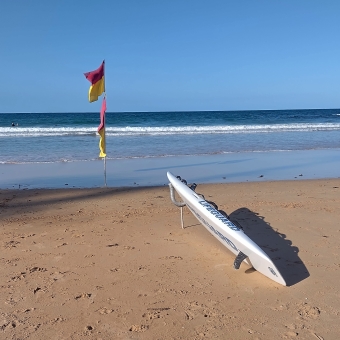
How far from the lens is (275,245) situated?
4.84 m

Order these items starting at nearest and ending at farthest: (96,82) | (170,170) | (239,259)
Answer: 1. (239,259)
2. (96,82)
3. (170,170)

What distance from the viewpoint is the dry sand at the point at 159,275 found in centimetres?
310

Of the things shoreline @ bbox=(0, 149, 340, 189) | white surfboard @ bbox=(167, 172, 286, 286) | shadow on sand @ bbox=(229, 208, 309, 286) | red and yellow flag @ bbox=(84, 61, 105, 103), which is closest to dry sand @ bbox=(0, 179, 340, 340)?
shadow on sand @ bbox=(229, 208, 309, 286)

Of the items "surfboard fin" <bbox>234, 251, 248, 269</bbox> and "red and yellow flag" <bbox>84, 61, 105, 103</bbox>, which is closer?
"surfboard fin" <bbox>234, 251, 248, 269</bbox>

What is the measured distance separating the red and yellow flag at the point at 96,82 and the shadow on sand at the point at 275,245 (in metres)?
4.16

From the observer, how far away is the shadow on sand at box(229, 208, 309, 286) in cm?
405

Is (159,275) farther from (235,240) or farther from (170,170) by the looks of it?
(170,170)

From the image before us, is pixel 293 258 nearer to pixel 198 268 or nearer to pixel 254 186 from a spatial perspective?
pixel 198 268

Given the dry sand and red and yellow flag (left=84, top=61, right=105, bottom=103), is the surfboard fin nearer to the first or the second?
the dry sand

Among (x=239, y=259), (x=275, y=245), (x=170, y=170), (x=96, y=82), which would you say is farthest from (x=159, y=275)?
(x=170, y=170)

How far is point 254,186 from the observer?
8.63 meters

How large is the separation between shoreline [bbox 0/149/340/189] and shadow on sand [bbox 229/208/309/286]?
11.2 feet

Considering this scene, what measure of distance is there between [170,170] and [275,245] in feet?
20.9

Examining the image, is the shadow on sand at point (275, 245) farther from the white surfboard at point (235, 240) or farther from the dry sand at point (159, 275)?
the white surfboard at point (235, 240)
